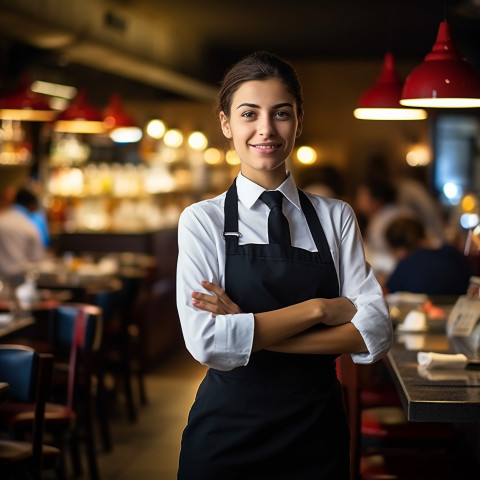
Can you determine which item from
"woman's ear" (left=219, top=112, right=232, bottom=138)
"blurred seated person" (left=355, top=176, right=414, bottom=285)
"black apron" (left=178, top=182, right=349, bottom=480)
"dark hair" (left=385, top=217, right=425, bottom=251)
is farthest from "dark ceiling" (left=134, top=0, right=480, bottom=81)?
"black apron" (left=178, top=182, right=349, bottom=480)

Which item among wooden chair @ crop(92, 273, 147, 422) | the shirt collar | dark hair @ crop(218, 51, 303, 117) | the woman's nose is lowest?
wooden chair @ crop(92, 273, 147, 422)

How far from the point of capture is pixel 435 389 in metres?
2.65

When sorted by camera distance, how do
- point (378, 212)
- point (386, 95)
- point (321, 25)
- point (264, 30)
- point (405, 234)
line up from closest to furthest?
point (386, 95)
point (405, 234)
point (378, 212)
point (321, 25)
point (264, 30)

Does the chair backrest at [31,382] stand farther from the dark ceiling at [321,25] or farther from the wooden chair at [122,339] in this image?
the dark ceiling at [321,25]

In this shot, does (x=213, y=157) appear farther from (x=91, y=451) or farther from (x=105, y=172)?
(x=91, y=451)

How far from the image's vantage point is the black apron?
2.12 metres

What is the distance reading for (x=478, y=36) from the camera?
Answer: 12.0 metres

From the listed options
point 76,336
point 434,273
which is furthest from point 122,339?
point 434,273

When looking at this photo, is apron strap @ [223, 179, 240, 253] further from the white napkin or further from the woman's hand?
the white napkin

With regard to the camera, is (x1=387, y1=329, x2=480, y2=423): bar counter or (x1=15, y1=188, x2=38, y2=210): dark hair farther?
(x1=15, y1=188, x2=38, y2=210): dark hair

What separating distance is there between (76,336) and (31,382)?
1123mm

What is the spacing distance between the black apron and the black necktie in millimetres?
35

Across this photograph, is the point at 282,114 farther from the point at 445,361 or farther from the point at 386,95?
the point at 386,95

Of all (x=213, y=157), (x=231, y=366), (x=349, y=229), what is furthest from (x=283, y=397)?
(x=213, y=157)
